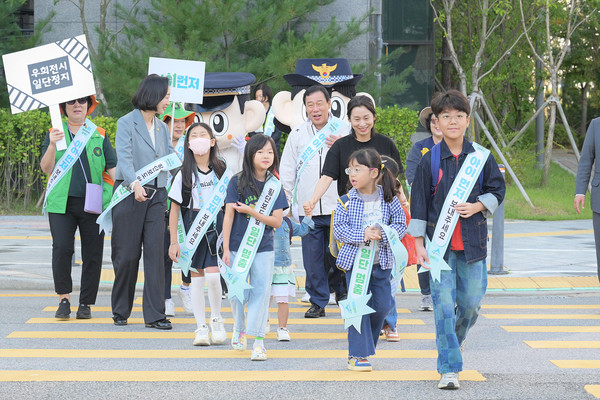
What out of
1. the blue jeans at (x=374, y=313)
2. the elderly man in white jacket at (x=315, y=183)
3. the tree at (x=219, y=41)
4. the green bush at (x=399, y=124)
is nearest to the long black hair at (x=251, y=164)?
the blue jeans at (x=374, y=313)

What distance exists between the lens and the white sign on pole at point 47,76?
8312mm

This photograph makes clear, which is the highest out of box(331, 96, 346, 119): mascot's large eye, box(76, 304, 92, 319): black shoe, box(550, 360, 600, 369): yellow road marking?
box(331, 96, 346, 119): mascot's large eye

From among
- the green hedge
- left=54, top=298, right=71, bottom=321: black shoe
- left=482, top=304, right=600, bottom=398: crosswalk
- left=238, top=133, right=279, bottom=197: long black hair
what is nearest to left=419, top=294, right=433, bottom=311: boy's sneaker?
left=482, top=304, right=600, bottom=398: crosswalk

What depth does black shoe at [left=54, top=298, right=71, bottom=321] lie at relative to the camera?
27.4ft

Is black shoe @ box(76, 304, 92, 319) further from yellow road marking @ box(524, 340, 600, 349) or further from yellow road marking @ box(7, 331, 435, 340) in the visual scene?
yellow road marking @ box(524, 340, 600, 349)

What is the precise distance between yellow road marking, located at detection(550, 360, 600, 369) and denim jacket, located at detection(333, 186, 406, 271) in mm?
1379

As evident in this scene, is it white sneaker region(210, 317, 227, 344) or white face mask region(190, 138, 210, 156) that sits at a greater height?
white face mask region(190, 138, 210, 156)

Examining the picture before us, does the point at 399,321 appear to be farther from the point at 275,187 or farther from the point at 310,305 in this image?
the point at 275,187

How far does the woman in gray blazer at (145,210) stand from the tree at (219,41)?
7.77 meters

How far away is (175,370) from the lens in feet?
21.2

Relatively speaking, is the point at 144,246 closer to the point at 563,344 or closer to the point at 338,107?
the point at 338,107

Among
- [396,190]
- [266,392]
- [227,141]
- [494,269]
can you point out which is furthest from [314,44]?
[266,392]

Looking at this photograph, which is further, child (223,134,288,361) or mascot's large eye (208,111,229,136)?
mascot's large eye (208,111,229,136)

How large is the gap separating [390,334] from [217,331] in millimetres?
1343
